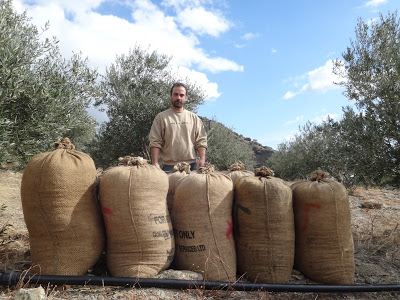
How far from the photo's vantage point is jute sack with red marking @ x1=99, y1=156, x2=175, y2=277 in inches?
121

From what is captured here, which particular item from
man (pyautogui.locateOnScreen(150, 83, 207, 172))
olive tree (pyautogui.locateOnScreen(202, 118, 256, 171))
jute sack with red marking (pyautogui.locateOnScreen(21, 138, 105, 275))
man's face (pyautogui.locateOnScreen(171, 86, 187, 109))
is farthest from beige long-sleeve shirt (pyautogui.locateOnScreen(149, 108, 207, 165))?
olive tree (pyautogui.locateOnScreen(202, 118, 256, 171))

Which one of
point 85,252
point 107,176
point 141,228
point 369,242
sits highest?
point 107,176

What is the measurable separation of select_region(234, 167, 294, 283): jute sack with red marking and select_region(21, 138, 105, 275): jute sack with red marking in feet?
5.37

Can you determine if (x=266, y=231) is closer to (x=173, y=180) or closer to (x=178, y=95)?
(x=173, y=180)

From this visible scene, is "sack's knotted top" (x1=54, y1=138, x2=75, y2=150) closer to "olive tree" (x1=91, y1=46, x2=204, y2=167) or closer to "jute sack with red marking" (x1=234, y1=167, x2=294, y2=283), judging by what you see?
"jute sack with red marking" (x1=234, y1=167, x2=294, y2=283)

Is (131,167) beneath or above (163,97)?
beneath

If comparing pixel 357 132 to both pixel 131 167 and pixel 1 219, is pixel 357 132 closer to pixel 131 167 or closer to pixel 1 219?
pixel 131 167

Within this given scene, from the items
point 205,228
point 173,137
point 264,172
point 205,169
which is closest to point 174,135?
point 173,137

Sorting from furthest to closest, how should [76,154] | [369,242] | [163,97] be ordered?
[163,97] < [369,242] < [76,154]

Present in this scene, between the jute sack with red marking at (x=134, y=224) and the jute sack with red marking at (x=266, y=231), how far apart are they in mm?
858

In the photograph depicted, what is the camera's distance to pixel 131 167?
10.9 ft

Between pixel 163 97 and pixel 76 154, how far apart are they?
40.3 ft

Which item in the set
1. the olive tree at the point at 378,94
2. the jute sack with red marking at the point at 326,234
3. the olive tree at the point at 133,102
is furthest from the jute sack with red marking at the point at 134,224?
the olive tree at the point at 133,102

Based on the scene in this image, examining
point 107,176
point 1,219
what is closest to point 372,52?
point 107,176
